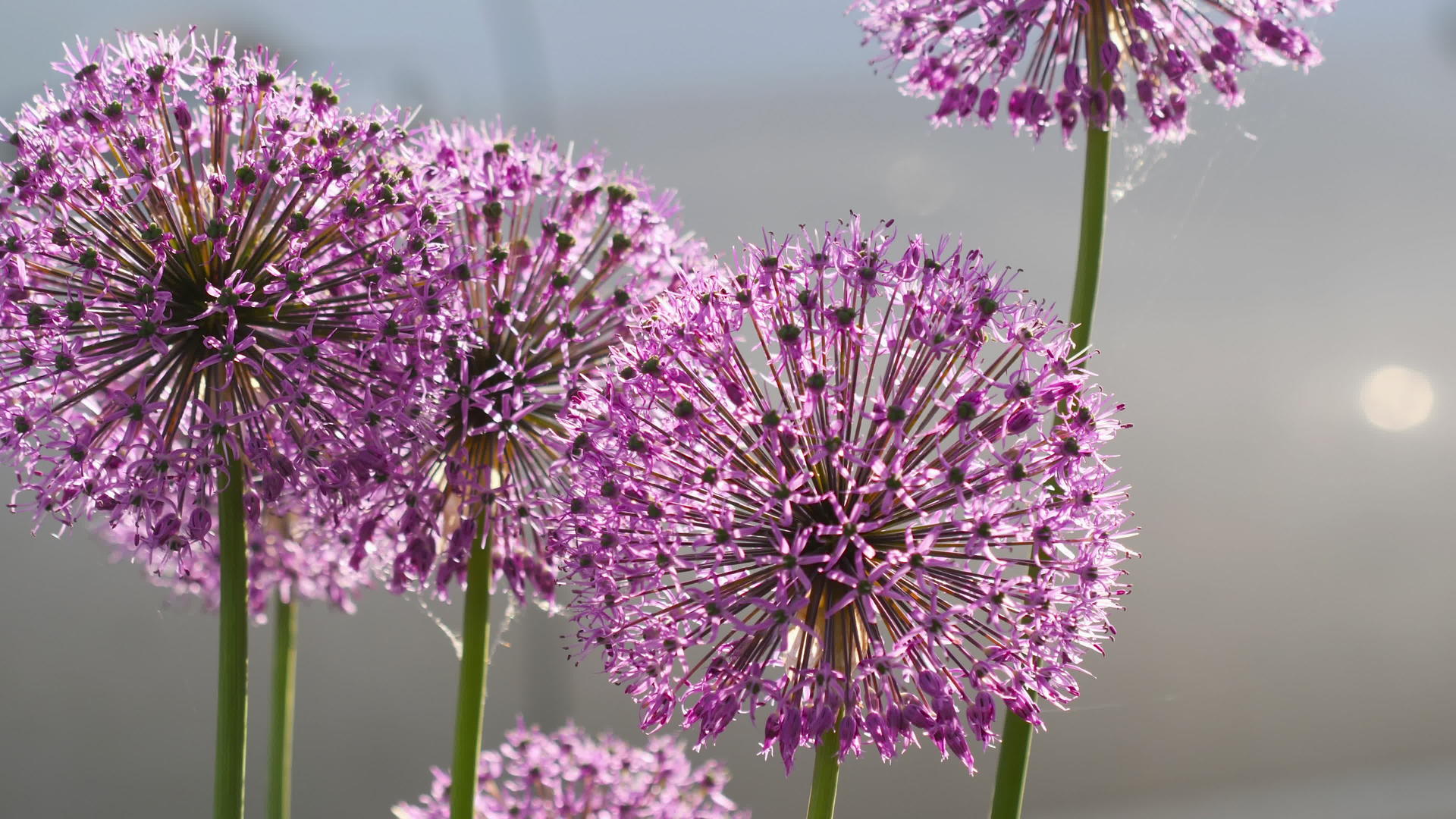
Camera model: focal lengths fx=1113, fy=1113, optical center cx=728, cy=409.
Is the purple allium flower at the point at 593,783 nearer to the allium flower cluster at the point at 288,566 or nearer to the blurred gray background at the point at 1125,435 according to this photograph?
the allium flower cluster at the point at 288,566

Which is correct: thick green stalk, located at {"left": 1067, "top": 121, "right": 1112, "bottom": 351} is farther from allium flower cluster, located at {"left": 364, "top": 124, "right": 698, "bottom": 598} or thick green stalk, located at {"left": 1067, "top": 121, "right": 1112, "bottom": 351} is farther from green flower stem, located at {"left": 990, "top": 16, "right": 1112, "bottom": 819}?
allium flower cluster, located at {"left": 364, "top": 124, "right": 698, "bottom": 598}

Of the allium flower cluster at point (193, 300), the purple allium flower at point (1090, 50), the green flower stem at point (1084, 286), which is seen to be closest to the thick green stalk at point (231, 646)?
the allium flower cluster at point (193, 300)

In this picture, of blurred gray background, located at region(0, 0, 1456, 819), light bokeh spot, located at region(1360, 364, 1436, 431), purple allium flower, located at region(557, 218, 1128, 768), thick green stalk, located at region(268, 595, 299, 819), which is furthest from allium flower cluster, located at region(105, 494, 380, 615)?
light bokeh spot, located at region(1360, 364, 1436, 431)

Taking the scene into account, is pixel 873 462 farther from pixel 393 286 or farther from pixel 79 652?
pixel 79 652

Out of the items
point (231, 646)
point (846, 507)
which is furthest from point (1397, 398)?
point (231, 646)

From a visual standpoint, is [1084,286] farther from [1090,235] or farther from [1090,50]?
[1090,50]

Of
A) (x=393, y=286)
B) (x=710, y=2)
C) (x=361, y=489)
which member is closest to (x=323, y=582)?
(x=361, y=489)
